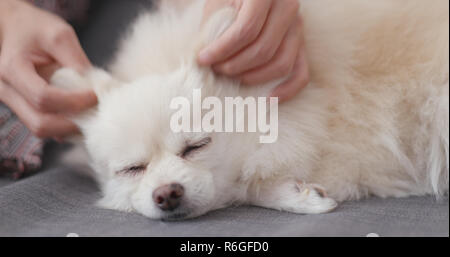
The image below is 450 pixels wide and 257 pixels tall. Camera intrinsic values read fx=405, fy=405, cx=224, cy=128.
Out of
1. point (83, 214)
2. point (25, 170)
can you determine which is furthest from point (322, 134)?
point (25, 170)

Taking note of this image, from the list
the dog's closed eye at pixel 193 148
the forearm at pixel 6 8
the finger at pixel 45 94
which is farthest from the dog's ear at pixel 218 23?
the forearm at pixel 6 8

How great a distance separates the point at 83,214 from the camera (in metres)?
1.19

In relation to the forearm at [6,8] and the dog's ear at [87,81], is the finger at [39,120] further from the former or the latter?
the forearm at [6,8]

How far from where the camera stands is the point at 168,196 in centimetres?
109

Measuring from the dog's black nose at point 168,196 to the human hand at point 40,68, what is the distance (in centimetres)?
41

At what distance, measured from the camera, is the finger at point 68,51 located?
1.31m

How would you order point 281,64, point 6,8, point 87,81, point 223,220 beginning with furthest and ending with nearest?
point 6,8 < point 87,81 < point 281,64 < point 223,220

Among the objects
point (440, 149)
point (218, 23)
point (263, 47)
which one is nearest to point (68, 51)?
point (218, 23)

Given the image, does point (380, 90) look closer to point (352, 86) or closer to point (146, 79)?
point (352, 86)

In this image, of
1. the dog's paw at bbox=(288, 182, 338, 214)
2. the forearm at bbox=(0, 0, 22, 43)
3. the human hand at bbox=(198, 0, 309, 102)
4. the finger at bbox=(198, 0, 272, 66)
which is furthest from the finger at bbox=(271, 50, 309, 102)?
the forearm at bbox=(0, 0, 22, 43)

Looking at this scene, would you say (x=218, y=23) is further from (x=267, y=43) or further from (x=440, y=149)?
(x=440, y=149)

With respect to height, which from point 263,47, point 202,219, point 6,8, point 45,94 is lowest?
point 202,219

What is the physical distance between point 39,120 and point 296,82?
33.6 inches

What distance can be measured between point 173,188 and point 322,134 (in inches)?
19.2
